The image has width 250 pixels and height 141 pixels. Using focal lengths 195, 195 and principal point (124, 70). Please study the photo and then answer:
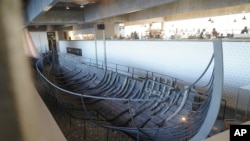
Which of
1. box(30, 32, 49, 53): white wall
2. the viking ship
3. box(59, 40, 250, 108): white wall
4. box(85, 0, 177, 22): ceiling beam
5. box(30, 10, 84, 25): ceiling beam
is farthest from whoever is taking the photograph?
box(30, 32, 49, 53): white wall

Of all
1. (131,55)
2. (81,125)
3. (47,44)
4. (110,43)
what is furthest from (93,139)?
(47,44)

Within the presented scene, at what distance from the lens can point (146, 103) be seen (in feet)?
13.7

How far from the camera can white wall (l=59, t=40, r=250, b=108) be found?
4271 millimetres

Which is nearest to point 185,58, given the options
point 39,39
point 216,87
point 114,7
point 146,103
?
point 146,103

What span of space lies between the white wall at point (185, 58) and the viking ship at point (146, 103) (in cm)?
39

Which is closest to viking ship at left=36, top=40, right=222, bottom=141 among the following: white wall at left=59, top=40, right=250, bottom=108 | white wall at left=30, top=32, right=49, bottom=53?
white wall at left=59, top=40, right=250, bottom=108

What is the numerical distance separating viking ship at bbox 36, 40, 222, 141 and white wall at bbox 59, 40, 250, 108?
386mm

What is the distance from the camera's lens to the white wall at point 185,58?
14.0 feet

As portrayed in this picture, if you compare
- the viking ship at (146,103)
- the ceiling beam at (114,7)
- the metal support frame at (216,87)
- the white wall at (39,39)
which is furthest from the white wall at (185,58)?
the white wall at (39,39)

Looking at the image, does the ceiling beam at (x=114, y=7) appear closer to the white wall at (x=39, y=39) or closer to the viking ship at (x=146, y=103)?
A: the viking ship at (x=146, y=103)

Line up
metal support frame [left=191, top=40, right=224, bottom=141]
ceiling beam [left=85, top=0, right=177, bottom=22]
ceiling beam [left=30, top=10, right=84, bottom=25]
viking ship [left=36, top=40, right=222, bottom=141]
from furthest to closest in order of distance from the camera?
ceiling beam [left=30, top=10, right=84, bottom=25]
ceiling beam [left=85, top=0, right=177, bottom=22]
viking ship [left=36, top=40, right=222, bottom=141]
metal support frame [left=191, top=40, right=224, bottom=141]

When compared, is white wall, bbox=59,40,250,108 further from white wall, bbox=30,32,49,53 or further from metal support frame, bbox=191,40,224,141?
white wall, bbox=30,32,49,53

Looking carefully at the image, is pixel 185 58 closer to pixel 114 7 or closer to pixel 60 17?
pixel 114 7

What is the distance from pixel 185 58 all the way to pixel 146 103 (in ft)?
6.78
